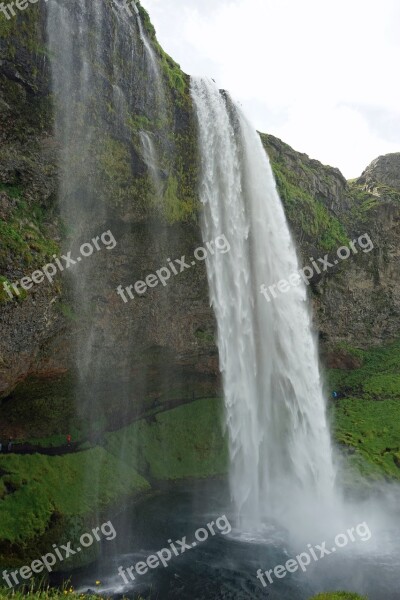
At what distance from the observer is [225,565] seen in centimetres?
1500

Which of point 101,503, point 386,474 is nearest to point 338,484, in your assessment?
point 386,474

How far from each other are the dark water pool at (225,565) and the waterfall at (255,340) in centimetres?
322

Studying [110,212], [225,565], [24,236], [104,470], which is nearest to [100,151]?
[110,212]

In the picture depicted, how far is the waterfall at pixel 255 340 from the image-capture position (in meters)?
21.0

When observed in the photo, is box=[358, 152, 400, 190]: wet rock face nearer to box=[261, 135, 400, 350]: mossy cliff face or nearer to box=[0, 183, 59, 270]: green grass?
box=[261, 135, 400, 350]: mossy cliff face

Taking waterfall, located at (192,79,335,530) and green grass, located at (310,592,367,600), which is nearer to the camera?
green grass, located at (310,592,367,600)

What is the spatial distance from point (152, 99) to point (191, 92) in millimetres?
2864

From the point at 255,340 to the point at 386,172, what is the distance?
27669 millimetres

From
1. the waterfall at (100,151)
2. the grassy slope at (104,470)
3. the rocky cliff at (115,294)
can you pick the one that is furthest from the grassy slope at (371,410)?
the waterfall at (100,151)

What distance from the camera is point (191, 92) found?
2288cm

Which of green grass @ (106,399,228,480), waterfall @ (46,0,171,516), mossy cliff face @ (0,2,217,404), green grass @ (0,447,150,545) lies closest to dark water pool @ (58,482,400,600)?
green grass @ (0,447,150,545)

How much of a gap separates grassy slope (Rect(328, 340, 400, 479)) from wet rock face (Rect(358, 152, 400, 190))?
16221 mm

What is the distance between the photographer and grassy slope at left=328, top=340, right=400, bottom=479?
2303 centimetres

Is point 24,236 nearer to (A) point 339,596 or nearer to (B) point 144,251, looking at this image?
(B) point 144,251
